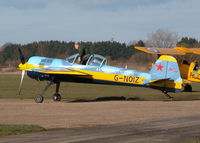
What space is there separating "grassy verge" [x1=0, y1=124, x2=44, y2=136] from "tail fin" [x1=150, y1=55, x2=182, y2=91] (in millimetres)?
8840

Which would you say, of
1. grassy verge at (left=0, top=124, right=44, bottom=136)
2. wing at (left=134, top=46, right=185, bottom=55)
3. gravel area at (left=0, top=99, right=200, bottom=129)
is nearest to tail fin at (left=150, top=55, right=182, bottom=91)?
gravel area at (left=0, top=99, right=200, bottom=129)

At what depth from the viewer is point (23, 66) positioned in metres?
20.1

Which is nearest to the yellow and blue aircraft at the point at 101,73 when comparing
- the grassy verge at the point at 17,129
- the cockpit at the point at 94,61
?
the cockpit at the point at 94,61

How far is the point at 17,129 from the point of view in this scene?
11.1 m

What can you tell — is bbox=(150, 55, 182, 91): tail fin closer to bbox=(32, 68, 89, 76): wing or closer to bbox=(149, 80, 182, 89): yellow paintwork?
bbox=(149, 80, 182, 89): yellow paintwork

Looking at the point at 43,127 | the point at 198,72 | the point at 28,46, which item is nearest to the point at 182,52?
the point at 198,72

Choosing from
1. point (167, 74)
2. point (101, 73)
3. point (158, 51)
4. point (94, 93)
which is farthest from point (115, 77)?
point (94, 93)

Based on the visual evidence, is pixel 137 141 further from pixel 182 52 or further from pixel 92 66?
pixel 182 52

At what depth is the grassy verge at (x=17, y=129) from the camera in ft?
35.1

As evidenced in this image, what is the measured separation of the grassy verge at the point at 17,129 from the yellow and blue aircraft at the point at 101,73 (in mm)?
7757

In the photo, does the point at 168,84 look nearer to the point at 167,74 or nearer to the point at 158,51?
the point at 167,74

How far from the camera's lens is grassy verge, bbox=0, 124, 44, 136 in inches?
422

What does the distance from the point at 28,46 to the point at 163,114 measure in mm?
98819

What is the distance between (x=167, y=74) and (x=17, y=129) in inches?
377
